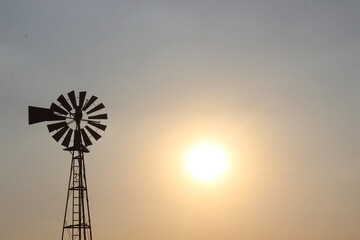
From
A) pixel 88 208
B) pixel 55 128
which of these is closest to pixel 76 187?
pixel 88 208

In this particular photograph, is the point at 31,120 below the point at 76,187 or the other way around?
the other way around

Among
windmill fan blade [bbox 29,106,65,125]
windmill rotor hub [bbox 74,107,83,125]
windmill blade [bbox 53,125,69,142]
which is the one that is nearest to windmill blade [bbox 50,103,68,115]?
windmill fan blade [bbox 29,106,65,125]

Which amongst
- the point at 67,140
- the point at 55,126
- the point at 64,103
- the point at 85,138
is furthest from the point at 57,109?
the point at 85,138

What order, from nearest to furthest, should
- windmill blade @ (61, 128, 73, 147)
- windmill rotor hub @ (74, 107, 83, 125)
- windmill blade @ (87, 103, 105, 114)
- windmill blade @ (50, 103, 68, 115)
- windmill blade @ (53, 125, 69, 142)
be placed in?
1. windmill blade @ (50, 103, 68, 115)
2. windmill blade @ (53, 125, 69, 142)
3. windmill blade @ (61, 128, 73, 147)
4. windmill rotor hub @ (74, 107, 83, 125)
5. windmill blade @ (87, 103, 105, 114)

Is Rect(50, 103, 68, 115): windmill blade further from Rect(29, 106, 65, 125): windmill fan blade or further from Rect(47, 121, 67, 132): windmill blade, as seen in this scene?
Rect(47, 121, 67, 132): windmill blade

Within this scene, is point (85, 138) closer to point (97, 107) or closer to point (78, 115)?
point (78, 115)

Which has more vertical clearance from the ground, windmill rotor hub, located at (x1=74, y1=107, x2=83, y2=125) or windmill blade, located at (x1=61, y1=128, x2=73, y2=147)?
windmill rotor hub, located at (x1=74, y1=107, x2=83, y2=125)

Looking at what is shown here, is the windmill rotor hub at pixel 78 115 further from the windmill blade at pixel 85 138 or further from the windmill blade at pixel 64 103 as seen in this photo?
the windmill blade at pixel 85 138

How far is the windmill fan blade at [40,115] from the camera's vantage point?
39406mm

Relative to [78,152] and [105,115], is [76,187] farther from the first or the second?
[105,115]

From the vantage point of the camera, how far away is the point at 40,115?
3962cm

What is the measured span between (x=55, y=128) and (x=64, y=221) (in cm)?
580

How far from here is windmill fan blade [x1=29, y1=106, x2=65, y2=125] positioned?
39.4 metres

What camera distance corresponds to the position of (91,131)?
4069 centimetres
